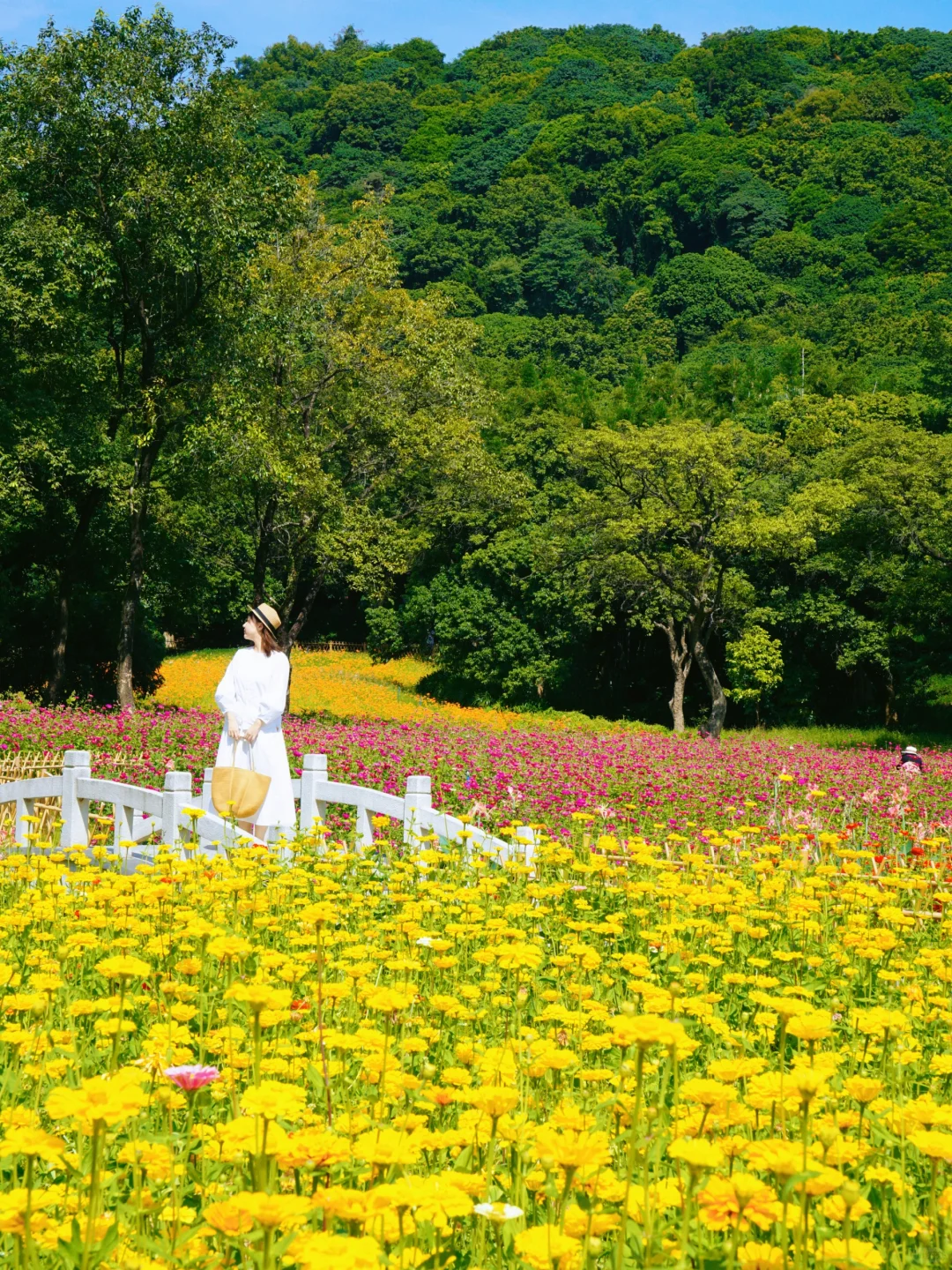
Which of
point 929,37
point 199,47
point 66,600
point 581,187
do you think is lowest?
point 66,600

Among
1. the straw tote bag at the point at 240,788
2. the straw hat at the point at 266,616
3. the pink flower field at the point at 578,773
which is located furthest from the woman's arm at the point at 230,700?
the pink flower field at the point at 578,773

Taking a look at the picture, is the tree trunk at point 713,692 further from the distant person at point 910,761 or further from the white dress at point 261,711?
the white dress at point 261,711

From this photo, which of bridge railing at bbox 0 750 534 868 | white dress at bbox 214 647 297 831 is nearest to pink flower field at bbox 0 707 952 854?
bridge railing at bbox 0 750 534 868

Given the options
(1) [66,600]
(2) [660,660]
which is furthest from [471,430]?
(2) [660,660]

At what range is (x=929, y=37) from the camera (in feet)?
336

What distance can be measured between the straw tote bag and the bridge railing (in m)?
0.16

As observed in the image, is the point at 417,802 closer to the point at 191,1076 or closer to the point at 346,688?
the point at 191,1076

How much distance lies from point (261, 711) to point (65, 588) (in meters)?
18.3

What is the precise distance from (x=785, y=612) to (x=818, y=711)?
3819 mm

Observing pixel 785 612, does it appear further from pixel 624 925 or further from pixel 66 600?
pixel 624 925

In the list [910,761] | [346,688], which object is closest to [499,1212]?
[910,761]

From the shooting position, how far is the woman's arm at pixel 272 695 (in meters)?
7.90

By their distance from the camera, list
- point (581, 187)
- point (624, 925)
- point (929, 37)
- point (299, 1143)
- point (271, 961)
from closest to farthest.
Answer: point (299, 1143), point (271, 961), point (624, 925), point (581, 187), point (929, 37)

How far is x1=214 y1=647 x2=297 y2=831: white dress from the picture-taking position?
7918mm
